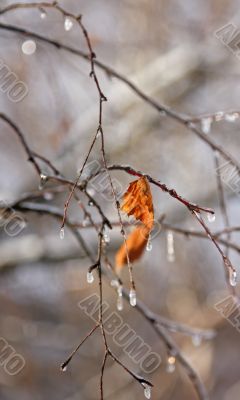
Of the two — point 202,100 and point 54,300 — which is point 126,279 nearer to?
point 54,300

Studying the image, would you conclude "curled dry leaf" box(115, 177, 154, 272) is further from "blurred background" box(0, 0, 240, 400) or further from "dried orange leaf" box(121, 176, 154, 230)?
"blurred background" box(0, 0, 240, 400)

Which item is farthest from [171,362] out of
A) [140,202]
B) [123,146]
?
[123,146]

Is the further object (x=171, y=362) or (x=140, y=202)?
(x=171, y=362)

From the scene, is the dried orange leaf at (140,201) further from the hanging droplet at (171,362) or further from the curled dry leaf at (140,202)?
the hanging droplet at (171,362)

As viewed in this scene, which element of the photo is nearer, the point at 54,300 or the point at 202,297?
the point at 202,297

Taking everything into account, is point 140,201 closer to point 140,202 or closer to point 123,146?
point 140,202

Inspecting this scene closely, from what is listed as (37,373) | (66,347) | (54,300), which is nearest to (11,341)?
(66,347)
